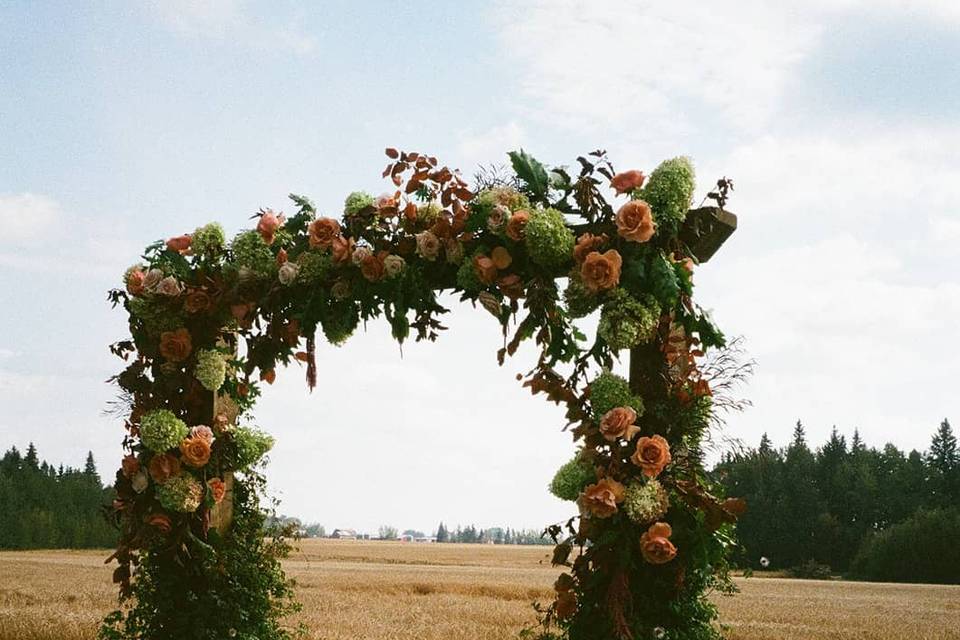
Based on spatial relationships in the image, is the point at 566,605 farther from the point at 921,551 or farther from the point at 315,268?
the point at 921,551

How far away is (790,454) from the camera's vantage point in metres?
67.8

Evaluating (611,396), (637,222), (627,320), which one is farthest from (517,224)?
(611,396)

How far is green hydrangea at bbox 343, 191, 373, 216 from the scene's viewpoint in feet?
23.2

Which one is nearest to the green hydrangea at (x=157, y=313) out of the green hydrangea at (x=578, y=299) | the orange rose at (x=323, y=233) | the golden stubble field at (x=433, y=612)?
the orange rose at (x=323, y=233)

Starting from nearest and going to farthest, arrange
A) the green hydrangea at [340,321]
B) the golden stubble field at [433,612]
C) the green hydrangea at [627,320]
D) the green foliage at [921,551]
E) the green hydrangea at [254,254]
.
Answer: the green hydrangea at [627,320] < the green hydrangea at [340,321] < the green hydrangea at [254,254] < the golden stubble field at [433,612] < the green foliage at [921,551]

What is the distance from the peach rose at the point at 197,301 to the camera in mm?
7309

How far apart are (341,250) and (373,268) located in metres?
0.33

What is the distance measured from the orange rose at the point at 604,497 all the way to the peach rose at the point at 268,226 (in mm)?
3297

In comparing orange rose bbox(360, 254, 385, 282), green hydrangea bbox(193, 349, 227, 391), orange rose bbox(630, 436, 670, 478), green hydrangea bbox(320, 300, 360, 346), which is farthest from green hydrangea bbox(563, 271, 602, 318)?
green hydrangea bbox(193, 349, 227, 391)

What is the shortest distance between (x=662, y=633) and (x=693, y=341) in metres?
1.81

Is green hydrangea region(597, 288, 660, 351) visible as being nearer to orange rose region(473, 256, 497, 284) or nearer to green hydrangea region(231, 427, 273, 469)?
orange rose region(473, 256, 497, 284)

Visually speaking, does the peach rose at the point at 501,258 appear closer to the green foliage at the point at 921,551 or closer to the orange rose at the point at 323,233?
the orange rose at the point at 323,233

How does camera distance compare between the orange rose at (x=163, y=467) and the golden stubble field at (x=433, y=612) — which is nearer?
the orange rose at (x=163, y=467)

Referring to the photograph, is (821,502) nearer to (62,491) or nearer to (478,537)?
(62,491)
